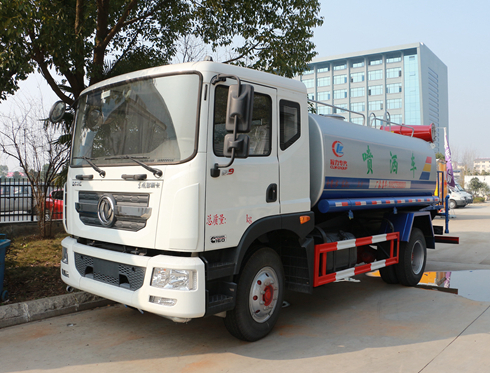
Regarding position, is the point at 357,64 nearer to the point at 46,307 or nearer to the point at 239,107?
the point at 46,307

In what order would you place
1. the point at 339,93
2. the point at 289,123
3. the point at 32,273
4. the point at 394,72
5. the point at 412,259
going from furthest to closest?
the point at 339,93
the point at 394,72
the point at 412,259
the point at 32,273
the point at 289,123

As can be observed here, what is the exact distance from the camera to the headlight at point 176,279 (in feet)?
12.5

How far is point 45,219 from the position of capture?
10.0 metres

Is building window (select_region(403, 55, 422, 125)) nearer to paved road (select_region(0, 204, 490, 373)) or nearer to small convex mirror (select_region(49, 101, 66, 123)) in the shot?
paved road (select_region(0, 204, 490, 373))

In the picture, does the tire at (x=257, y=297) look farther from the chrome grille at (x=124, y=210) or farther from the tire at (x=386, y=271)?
the tire at (x=386, y=271)

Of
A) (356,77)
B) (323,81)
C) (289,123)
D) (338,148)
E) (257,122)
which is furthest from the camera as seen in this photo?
(323,81)

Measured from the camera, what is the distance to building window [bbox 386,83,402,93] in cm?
9284

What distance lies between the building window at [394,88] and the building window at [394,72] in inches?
70.4

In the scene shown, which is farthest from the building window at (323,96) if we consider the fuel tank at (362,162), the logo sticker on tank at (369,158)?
the logo sticker on tank at (369,158)

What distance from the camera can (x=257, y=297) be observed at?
4504 mm

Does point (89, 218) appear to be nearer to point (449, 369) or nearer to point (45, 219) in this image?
point (449, 369)

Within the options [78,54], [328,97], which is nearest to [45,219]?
[78,54]

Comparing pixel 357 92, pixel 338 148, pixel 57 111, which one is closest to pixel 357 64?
pixel 357 92

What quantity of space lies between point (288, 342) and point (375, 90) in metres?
96.3
